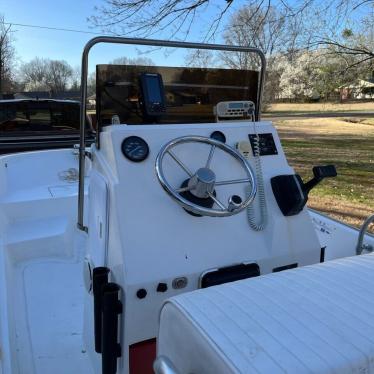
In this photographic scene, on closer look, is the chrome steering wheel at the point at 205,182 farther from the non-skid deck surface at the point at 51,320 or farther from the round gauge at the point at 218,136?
the non-skid deck surface at the point at 51,320

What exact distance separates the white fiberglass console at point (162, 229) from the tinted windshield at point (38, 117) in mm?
3464

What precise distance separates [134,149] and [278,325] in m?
0.96

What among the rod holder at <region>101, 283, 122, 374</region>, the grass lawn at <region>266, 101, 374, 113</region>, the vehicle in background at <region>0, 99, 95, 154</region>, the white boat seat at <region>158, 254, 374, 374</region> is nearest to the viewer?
the white boat seat at <region>158, 254, 374, 374</region>

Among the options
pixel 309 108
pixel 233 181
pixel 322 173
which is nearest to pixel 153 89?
pixel 233 181

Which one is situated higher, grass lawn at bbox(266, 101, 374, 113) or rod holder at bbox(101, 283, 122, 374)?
grass lawn at bbox(266, 101, 374, 113)

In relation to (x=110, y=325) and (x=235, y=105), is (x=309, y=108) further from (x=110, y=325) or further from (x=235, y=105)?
(x=110, y=325)

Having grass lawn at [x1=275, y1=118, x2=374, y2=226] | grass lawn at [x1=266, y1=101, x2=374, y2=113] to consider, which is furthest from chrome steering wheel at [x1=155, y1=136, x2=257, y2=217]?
grass lawn at [x1=266, y1=101, x2=374, y2=113]

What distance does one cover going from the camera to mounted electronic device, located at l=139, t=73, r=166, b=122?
74.4 inches

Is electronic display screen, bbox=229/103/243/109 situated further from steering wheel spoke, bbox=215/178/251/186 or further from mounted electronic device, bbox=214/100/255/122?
steering wheel spoke, bbox=215/178/251/186

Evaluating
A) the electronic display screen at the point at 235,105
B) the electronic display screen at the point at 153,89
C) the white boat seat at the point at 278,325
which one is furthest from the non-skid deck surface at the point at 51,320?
the electronic display screen at the point at 235,105

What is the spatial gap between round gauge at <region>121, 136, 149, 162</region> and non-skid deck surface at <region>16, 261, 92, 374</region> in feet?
3.29

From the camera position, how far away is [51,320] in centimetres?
228

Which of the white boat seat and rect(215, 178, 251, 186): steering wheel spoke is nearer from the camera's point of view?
the white boat seat

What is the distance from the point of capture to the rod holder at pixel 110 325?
1.39 meters
